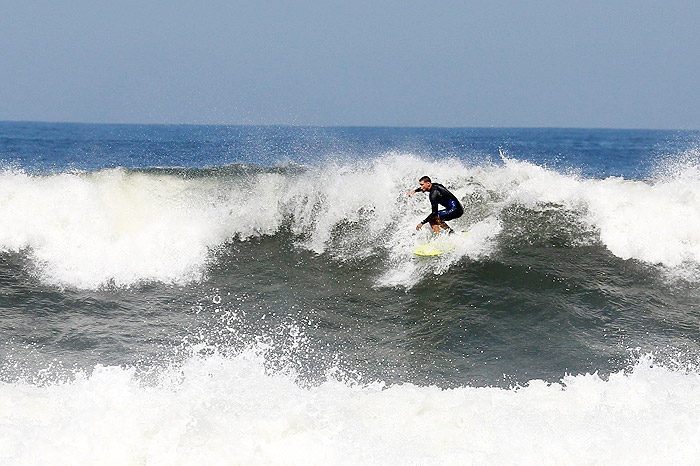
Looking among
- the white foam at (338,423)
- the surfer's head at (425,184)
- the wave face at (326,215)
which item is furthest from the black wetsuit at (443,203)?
the white foam at (338,423)

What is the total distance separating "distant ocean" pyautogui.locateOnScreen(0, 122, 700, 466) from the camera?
4.80 m

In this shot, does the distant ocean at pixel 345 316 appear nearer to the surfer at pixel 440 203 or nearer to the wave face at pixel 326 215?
the wave face at pixel 326 215

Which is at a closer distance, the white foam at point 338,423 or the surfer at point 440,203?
the white foam at point 338,423

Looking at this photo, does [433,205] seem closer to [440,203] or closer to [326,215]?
[440,203]

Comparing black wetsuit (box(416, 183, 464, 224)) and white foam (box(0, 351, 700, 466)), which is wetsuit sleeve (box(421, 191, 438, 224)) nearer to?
black wetsuit (box(416, 183, 464, 224))

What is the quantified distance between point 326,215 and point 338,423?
7.65 meters

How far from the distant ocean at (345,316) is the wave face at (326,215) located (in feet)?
0.14

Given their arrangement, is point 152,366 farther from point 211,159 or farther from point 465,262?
point 211,159

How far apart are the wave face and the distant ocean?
0.04 metres

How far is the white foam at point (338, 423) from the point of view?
4.63 m

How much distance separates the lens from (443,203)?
10.6m

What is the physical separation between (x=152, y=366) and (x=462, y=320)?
3998mm

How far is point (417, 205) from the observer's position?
12.3 meters

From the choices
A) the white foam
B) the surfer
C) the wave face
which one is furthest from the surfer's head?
the white foam
